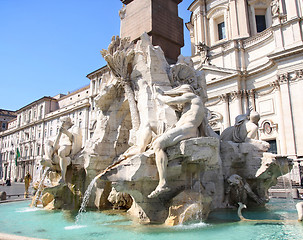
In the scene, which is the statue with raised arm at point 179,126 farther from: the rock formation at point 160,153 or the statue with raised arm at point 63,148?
the statue with raised arm at point 63,148

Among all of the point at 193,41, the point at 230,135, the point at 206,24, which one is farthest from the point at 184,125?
the point at 193,41

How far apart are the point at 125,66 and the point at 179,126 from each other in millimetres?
3092

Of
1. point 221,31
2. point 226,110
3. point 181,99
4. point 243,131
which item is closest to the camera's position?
point 181,99

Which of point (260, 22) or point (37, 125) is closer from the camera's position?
point (260, 22)

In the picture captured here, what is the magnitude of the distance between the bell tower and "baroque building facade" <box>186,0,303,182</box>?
14.5m

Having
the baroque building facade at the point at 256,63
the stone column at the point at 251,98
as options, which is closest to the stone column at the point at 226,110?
the baroque building facade at the point at 256,63

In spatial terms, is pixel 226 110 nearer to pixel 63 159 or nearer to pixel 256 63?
pixel 256 63

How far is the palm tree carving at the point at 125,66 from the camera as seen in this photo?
7562mm

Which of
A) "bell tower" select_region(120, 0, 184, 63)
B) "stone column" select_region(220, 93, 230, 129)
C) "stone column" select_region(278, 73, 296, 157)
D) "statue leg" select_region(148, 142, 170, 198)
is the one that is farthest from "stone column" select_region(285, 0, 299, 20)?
"statue leg" select_region(148, 142, 170, 198)

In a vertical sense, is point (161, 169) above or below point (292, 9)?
below

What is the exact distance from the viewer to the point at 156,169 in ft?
17.7

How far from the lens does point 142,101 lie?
7070mm

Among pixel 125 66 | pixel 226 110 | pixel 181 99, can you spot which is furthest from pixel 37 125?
pixel 181 99

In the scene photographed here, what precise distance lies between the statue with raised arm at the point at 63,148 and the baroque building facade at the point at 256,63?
1595cm
